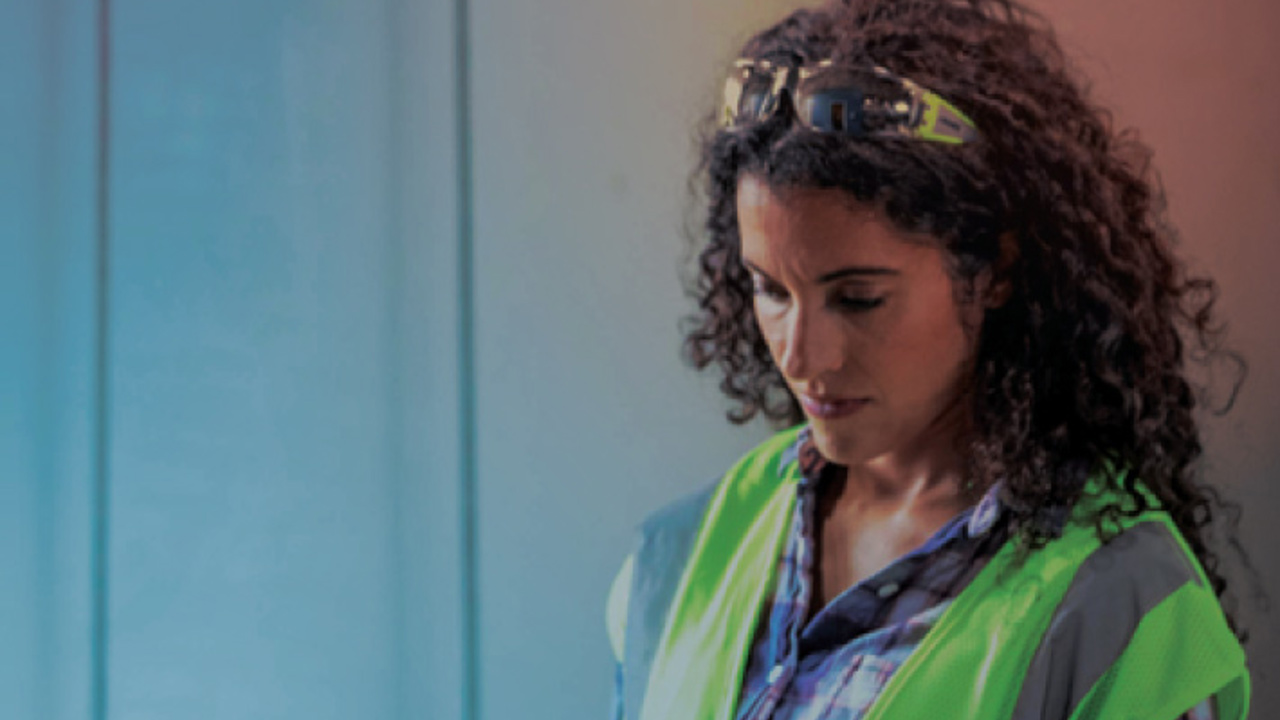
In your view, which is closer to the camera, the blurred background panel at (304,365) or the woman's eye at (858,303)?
the woman's eye at (858,303)

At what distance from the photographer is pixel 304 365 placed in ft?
5.84

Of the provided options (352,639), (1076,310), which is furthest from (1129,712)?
(352,639)

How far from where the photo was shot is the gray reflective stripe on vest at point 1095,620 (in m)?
1.05

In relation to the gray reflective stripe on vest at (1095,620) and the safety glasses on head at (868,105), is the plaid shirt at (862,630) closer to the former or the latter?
the gray reflective stripe on vest at (1095,620)

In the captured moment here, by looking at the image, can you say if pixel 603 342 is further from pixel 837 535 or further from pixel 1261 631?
pixel 1261 631

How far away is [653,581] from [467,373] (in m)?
0.44

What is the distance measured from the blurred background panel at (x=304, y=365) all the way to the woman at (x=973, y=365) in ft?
1.65

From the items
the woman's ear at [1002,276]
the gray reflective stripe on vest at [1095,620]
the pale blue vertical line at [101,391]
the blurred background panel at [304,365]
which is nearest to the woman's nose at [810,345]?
the woman's ear at [1002,276]

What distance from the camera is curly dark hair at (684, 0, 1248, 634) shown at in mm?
1109

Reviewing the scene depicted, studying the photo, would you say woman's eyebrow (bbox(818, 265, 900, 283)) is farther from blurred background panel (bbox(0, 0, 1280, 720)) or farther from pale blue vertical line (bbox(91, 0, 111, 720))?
pale blue vertical line (bbox(91, 0, 111, 720))

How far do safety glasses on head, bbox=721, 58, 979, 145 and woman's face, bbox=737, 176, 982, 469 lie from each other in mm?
48

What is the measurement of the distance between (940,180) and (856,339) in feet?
0.39

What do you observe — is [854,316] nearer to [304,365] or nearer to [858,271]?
[858,271]

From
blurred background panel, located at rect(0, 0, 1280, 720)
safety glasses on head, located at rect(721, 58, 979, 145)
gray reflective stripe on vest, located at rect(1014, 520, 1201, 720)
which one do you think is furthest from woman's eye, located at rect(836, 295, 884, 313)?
blurred background panel, located at rect(0, 0, 1280, 720)
